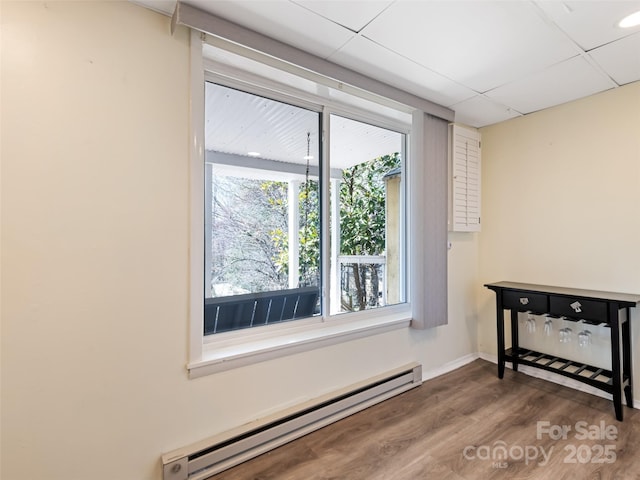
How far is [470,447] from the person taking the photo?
1869 mm

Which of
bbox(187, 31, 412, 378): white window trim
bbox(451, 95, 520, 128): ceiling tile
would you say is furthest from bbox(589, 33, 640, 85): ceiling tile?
bbox(187, 31, 412, 378): white window trim

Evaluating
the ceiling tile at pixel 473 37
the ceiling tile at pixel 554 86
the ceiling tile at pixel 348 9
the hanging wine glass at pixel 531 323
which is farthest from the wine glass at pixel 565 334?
the ceiling tile at pixel 348 9

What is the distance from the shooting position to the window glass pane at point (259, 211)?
1.97 meters

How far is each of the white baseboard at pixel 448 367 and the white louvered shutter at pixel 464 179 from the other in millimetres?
1278

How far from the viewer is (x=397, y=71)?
2180 mm

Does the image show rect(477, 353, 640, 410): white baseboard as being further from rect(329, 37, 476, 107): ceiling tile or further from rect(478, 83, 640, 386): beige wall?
rect(329, 37, 476, 107): ceiling tile

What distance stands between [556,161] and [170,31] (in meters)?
3.07

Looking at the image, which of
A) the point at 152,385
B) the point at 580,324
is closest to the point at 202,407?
the point at 152,385

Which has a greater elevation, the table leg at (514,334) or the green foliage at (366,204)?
the green foliage at (366,204)

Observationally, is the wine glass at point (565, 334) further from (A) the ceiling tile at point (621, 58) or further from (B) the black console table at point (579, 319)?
(A) the ceiling tile at point (621, 58)

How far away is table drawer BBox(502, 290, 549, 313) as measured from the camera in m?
2.53

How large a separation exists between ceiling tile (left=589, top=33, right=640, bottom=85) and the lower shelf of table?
214 centimetres

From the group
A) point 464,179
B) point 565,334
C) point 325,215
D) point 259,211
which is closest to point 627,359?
point 565,334

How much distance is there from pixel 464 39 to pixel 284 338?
2100mm
